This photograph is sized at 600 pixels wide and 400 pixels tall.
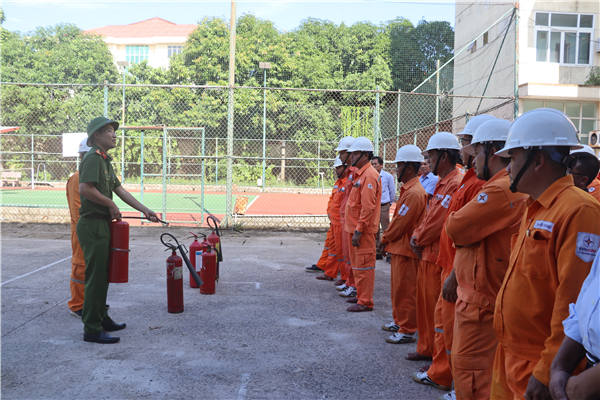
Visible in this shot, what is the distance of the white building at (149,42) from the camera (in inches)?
2235

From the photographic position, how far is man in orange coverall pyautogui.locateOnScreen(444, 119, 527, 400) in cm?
300

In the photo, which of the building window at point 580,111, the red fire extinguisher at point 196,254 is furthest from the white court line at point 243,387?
the building window at point 580,111

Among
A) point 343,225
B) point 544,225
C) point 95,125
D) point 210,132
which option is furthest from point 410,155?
point 210,132

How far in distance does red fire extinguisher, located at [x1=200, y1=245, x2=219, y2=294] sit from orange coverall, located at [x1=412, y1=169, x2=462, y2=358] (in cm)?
314

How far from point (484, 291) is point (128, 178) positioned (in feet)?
86.3

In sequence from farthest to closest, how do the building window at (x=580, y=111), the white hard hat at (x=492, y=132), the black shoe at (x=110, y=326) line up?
the building window at (x=580, y=111)
the black shoe at (x=110, y=326)
the white hard hat at (x=492, y=132)

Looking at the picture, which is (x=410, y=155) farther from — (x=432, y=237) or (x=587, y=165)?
(x=587, y=165)

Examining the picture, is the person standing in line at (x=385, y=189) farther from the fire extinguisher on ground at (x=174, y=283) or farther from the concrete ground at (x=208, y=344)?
the fire extinguisher on ground at (x=174, y=283)

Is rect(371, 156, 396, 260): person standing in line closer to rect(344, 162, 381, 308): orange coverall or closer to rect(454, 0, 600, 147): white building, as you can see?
rect(344, 162, 381, 308): orange coverall

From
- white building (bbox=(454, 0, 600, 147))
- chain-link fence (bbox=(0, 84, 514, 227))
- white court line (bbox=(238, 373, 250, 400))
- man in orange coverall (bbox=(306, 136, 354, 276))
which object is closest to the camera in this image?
white court line (bbox=(238, 373, 250, 400))

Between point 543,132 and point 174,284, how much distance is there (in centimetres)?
459

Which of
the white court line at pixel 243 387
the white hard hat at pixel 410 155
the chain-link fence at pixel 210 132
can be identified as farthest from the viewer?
the chain-link fence at pixel 210 132

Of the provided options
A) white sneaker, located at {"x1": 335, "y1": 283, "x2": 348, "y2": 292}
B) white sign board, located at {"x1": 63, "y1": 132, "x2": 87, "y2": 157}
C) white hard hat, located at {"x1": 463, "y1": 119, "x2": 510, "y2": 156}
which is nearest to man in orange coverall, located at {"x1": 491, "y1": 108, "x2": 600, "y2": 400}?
white hard hat, located at {"x1": 463, "y1": 119, "x2": 510, "y2": 156}

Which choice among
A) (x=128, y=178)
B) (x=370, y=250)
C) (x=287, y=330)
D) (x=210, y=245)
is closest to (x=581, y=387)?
(x=287, y=330)
